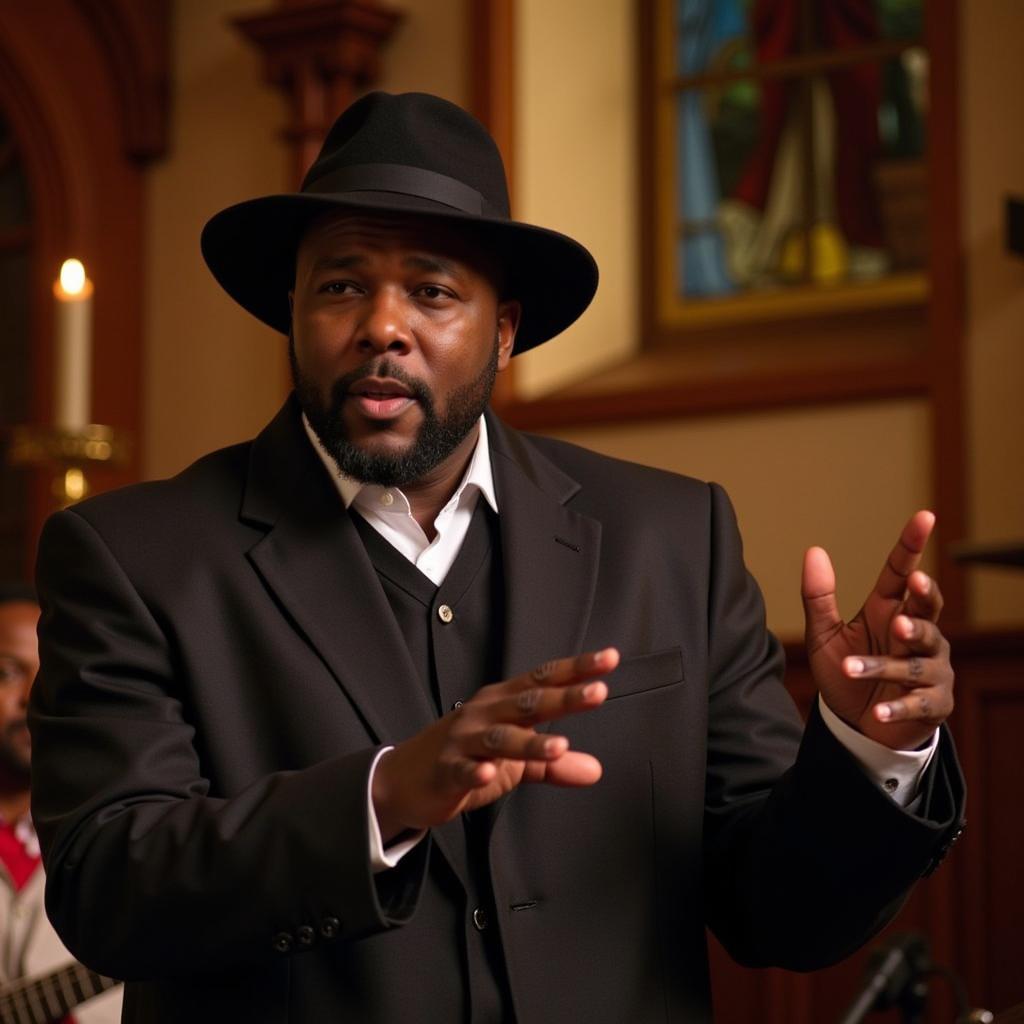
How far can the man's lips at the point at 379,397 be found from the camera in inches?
72.5

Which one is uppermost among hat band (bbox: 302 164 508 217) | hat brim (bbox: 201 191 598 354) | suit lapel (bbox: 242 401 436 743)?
hat band (bbox: 302 164 508 217)

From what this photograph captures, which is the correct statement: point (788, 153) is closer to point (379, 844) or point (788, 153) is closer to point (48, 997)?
point (48, 997)

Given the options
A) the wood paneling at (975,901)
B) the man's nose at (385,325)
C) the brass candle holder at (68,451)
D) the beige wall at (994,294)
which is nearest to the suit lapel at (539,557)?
the man's nose at (385,325)

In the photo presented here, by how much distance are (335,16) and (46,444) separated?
238cm

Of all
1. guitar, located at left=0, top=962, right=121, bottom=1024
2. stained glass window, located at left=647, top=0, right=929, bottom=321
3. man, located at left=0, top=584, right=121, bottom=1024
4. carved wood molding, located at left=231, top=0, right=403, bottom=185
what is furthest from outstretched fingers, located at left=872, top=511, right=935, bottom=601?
carved wood molding, located at left=231, top=0, right=403, bottom=185

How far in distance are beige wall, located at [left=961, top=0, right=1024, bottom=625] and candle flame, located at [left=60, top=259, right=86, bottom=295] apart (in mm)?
2032

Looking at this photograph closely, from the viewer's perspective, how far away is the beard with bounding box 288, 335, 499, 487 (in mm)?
1852

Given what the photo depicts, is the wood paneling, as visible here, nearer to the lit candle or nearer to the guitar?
the guitar

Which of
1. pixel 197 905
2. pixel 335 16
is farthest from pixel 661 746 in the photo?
pixel 335 16

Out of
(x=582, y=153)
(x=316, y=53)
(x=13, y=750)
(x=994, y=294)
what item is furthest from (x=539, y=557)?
(x=316, y=53)

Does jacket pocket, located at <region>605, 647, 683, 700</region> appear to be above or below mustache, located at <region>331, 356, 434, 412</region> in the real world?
below

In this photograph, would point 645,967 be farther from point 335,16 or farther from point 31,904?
point 335,16

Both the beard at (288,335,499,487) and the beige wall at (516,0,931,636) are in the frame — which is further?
the beige wall at (516,0,931,636)

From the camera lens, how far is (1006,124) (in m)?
4.04
